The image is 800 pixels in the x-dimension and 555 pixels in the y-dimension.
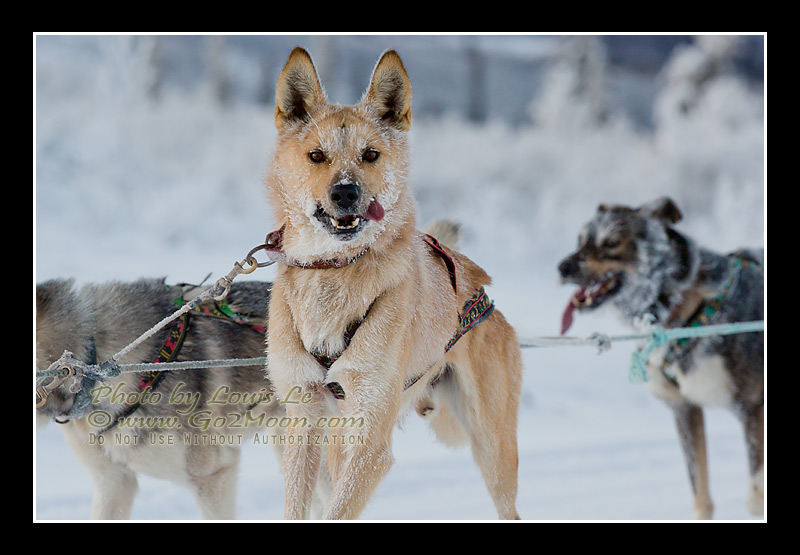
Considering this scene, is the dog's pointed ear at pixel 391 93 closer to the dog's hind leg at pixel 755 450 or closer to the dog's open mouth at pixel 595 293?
the dog's open mouth at pixel 595 293

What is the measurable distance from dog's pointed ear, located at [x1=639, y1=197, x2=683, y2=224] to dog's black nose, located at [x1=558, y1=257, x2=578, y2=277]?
54cm

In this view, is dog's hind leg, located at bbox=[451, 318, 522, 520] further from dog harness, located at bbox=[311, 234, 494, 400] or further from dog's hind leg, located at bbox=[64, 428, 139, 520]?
dog's hind leg, located at bbox=[64, 428, 139, 520]

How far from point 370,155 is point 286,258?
0.43 m

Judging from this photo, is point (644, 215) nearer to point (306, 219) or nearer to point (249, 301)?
point (249, 301)

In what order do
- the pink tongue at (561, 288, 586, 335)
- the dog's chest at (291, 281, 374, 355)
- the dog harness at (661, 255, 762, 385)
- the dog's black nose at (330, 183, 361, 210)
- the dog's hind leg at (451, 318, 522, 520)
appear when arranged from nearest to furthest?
the dog's black nose at (330, 183, 361, 210) → the dog's chest at (291, 281, 374, 355) → the dog's hind leg at (451, 318, 522, 520) → the dog harness at (661, 255, 762, 385) → the pink tongue at (561, 288, 586, 335)

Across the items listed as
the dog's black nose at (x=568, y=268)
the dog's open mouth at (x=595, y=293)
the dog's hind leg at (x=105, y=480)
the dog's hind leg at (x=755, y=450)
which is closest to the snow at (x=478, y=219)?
the dog's hind leg at (x=755, y=450)

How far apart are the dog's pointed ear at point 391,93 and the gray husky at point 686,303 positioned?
2.33 meters

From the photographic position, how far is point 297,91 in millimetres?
2301

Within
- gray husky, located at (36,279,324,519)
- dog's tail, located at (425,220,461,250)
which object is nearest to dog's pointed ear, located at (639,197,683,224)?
dog's tail, located at (425,220,461,250)

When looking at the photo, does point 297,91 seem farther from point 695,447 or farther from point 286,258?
point 695,447

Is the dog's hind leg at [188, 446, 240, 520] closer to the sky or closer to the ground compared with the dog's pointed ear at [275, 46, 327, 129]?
closer to the ground

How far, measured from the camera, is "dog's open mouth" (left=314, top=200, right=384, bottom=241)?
A: 7.03 ft

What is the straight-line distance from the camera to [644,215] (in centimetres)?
453

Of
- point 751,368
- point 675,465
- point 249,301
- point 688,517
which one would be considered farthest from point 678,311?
point 249,301
